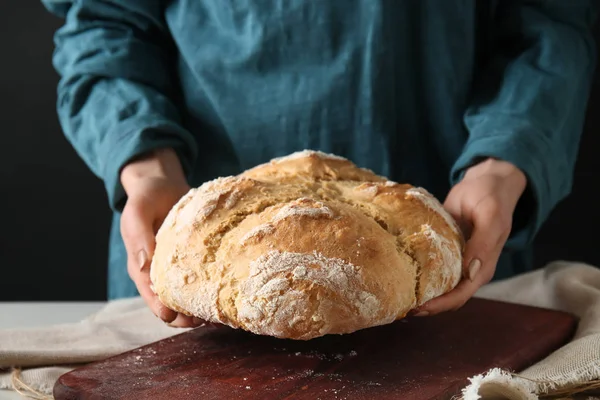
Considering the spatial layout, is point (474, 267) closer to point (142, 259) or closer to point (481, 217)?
point (481, 217)

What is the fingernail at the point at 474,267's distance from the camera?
1191 mm

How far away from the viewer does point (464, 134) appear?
166 cm

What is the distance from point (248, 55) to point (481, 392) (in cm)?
86

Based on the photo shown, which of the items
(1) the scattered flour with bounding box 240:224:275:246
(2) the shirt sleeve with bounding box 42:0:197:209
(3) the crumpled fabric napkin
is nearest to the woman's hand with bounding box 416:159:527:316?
(3) the crumpled fabric napkin

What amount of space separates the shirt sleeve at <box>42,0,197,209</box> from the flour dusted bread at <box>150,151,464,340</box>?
369mm

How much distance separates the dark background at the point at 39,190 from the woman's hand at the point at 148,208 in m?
1.00

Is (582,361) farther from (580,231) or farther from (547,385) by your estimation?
(580,231)

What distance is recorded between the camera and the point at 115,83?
5.44ft

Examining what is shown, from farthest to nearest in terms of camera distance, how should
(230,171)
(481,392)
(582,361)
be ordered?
(230,171), (582,361), (481,392)

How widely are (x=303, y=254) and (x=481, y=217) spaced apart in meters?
0.37

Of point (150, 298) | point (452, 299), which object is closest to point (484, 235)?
point (452, 299)

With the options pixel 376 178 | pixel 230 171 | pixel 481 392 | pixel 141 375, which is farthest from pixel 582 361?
pixel 230 171

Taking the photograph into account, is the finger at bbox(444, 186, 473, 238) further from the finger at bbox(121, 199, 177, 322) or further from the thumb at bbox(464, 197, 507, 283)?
the finger at bbox(121, 199, 177, 322)

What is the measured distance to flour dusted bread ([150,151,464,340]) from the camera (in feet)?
3.32
